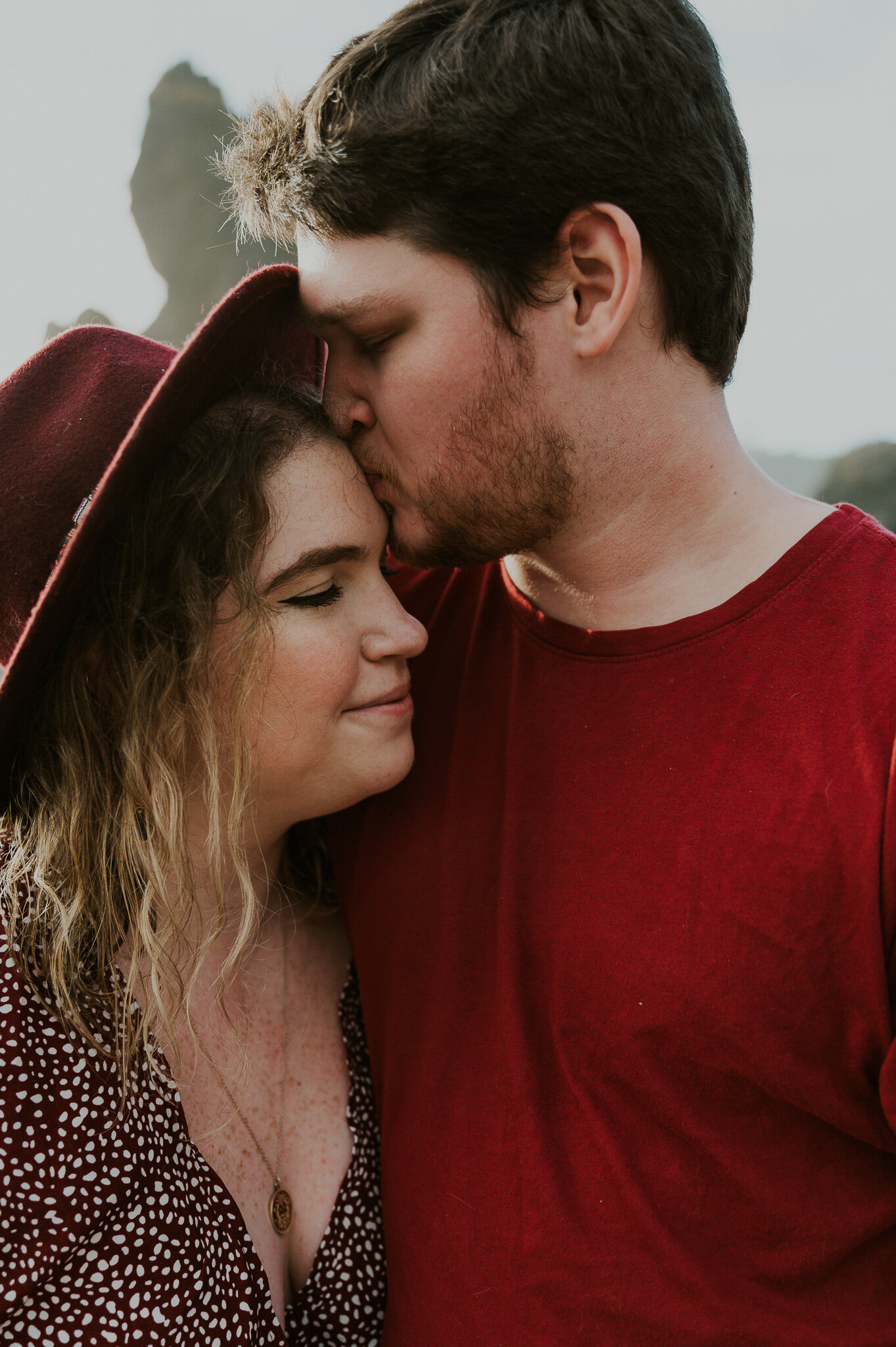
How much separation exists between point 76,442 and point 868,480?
2891 mm

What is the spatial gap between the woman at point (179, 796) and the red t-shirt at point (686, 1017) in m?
0.18

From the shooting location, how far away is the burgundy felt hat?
1205mm

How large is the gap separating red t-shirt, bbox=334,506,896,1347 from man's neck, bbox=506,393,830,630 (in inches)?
1.8

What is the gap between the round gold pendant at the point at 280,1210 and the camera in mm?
1365

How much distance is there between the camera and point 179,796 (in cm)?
140

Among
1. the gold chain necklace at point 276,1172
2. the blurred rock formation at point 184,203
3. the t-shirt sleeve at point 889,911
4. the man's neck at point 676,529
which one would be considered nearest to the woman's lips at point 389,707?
the man's neck at point 676,529

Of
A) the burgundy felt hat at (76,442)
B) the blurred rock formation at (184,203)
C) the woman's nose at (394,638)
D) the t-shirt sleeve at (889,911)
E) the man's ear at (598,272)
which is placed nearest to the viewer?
the t-shirt sleeve at (889,911)

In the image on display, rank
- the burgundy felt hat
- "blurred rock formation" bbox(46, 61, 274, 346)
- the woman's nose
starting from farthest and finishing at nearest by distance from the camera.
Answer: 1. "blurred rock formation" bbox(46, 61, 274, 346)
2. the woman's nose
3. the burgundy felt hat

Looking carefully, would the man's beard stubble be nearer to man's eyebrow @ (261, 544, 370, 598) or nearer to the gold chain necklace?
man's eyebrow @ (261, 544, 370, 598)

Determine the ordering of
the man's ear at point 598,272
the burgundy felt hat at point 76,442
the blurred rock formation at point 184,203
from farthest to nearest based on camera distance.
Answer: the blurred rock formation at point 184,203
the man's ear at point 598,272
the burgundy felt hat at point 76,442

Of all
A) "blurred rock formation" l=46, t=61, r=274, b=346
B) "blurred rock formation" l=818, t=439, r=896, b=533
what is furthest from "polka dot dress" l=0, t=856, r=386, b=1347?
"blurred rock formation" l=818, t=439, r=896, b=533

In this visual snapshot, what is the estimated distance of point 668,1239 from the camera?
1161 millimetres

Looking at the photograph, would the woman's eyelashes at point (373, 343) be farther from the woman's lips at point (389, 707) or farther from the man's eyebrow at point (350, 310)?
the woman's lips at point (389, 707)

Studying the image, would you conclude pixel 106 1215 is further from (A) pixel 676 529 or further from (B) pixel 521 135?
(B) pixel 521 135
